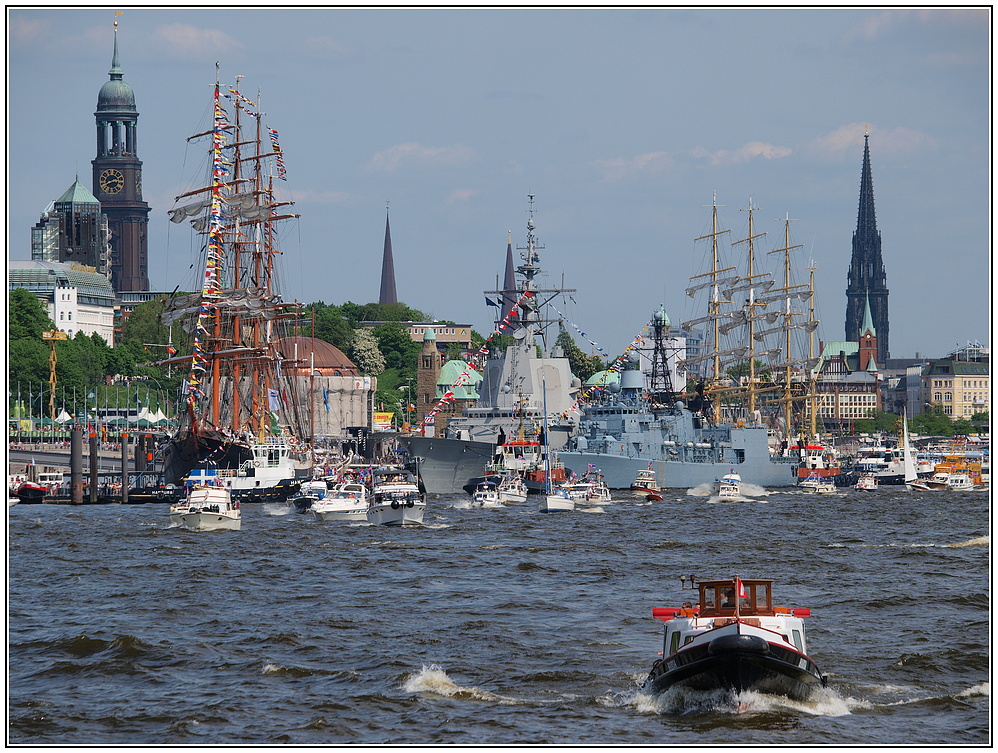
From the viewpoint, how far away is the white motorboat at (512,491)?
356ft

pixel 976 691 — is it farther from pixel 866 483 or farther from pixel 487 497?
pixel 866 483

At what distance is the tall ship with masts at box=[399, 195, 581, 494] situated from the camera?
130m

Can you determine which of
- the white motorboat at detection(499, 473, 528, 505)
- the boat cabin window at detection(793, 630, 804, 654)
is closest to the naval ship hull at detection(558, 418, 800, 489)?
the white motorboat at detection(499, 473, 528, 505)

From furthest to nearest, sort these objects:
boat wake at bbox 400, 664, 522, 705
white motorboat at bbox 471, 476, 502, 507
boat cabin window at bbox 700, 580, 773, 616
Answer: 1. white motorboat at bbox 471, 476, 502, 507
2. boat wake at bbox 400, 664, 522, 705
3. boat cabin window at bbox 700, 580, 773, 616

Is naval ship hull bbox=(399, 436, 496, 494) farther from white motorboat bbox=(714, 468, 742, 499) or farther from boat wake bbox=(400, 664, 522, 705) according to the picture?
boat wake bbox=(400, 664, 522, 705)

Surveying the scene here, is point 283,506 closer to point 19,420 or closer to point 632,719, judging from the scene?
point 19,420

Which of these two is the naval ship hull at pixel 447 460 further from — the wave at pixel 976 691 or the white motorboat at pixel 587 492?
the wave at pixel 976 691

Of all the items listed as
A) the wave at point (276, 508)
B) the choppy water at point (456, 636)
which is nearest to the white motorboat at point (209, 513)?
the choppy water at point (456, 636)

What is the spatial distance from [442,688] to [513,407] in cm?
11073

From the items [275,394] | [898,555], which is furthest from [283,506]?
[898,555]

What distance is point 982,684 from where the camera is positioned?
34938 millimetres

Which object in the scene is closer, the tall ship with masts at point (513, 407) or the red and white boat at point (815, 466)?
the tall ship with masts at point (513, 407)

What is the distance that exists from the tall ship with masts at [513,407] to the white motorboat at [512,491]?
1164 centimetres

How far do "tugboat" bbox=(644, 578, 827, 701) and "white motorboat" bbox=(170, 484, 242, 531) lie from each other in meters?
51.6
